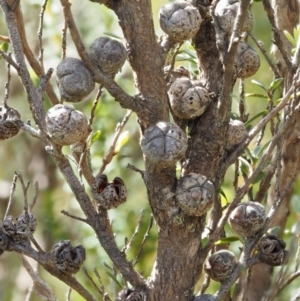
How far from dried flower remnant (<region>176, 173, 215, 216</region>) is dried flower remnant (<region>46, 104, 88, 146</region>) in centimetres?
17

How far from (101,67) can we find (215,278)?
374 mm

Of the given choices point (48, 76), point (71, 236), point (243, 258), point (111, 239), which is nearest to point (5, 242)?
point (111, 239)

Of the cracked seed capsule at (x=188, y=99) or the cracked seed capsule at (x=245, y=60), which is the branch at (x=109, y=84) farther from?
the cracked seed capsule at (x=245, y=60)

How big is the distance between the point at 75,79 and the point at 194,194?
9.2 inches

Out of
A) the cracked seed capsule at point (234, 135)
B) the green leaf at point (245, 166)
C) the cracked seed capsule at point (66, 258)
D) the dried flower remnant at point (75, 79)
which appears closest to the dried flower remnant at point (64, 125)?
the dried flower remnant at point (75, 79)

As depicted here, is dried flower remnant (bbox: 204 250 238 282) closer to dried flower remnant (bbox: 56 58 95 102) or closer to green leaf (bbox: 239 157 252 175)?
green leaf (bbox: 239 157 252 175)

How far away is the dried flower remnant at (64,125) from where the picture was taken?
0.87 m

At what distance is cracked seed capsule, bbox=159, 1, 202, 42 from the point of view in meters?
0.97

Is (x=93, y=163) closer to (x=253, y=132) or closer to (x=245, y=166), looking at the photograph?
(x=245, y=166)

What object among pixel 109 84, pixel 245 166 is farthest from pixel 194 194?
pixel 245 166

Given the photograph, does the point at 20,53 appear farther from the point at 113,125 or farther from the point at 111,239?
the point at 113,125

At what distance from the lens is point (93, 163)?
2.16 meters

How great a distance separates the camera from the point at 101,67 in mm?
927

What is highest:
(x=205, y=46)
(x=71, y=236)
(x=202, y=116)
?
(x=71, y=236)
